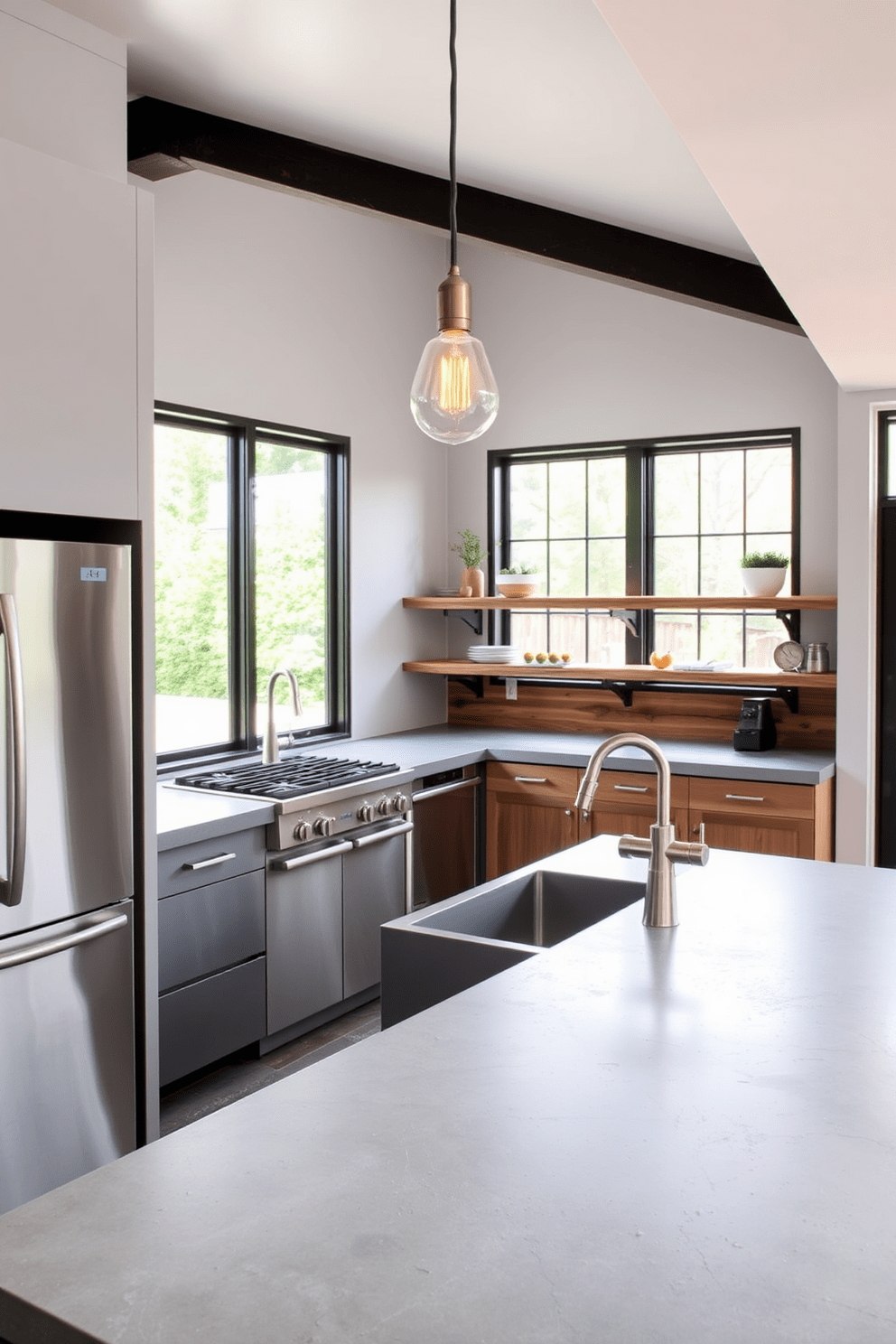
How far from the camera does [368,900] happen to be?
13.4ft

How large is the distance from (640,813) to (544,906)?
1.96 m

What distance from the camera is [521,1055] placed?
1.56 meters

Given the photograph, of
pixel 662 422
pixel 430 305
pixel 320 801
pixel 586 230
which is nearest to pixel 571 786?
pixel 320 801

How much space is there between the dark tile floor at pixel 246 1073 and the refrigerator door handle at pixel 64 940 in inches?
33.7

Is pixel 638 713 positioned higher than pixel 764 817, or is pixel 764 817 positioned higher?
pixel 638 713

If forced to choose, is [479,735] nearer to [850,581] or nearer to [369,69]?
[850,581]

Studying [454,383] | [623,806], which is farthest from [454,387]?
[623,806]

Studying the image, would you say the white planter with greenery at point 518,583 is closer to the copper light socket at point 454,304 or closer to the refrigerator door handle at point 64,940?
the refrigerator door handle at point 64,940

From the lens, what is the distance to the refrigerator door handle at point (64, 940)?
7.72 ft

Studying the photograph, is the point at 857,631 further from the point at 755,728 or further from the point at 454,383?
the point at 454,383

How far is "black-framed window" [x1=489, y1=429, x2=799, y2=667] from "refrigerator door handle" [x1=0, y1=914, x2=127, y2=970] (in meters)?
3.12

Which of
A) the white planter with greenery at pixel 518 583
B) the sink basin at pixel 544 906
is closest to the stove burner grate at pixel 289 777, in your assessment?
the sink basin at pixel 544 906

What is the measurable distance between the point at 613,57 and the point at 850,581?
250 centimetres

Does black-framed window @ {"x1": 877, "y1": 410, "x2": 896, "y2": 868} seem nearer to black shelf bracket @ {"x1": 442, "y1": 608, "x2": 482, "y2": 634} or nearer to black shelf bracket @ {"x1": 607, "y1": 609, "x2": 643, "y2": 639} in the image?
black shelf bracket @ {"x1": 607, "y1": 609, "x2": 643, "y2": 639}
